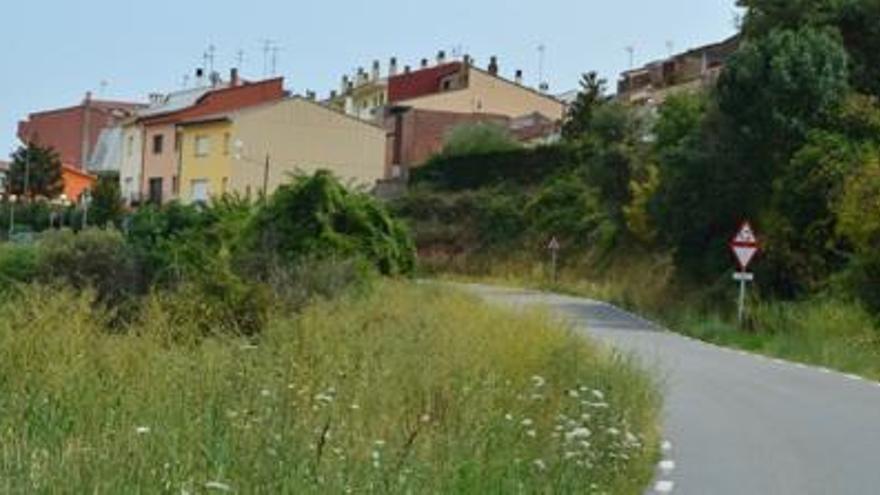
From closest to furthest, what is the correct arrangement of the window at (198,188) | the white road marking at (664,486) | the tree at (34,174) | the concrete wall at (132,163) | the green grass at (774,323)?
the white road marking at (664,486) → the green grass at (774,323) → the window at (198,188) → the tree at (34,174) → the concrete wall at (132,163)

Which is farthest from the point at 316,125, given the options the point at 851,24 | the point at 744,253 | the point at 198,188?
the point at 744,253

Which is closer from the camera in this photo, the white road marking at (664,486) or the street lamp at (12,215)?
the white road marking at (664,486)

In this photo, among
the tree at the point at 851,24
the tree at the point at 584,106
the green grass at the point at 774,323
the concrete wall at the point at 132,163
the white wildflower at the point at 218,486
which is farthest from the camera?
the concrete wall at the point at 132,163

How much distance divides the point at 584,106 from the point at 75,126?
69.8 metres

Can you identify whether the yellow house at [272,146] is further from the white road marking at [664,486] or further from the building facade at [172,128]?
the white road marking at [664,486]

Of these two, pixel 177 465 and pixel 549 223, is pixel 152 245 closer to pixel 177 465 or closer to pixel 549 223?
pixel 177 465

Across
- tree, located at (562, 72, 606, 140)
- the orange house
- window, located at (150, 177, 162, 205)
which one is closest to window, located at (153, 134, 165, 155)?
window, located at (150, 177, 162, 205)

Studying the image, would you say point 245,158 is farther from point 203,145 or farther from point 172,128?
point 172,128

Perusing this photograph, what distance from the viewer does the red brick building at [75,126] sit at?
436 ft

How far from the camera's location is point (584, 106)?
269 feet

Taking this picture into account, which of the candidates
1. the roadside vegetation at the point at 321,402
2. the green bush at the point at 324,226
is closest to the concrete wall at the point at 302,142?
the green bush at the point at 324,226

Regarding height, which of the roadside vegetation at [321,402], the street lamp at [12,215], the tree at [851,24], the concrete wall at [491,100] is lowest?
the roadside vegetation at [321,402]

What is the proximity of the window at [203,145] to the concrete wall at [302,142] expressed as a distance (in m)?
2.79

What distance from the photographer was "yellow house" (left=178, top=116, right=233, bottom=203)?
87500 mm
